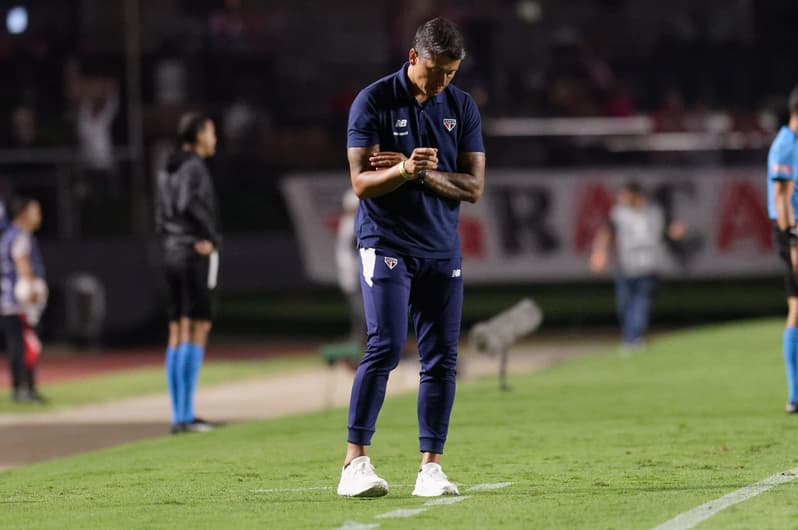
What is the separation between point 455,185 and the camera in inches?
289

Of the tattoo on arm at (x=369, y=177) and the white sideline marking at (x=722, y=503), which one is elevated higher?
the tattoo on arm at (x=369, y=177)

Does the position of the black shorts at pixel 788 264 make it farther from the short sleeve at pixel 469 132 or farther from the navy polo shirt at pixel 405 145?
the navy polo shirt at pixel 405 145

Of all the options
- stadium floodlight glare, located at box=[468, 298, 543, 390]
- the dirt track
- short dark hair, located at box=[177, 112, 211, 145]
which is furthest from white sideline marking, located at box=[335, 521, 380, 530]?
stadium floodlight glare, located at box=[468, 298, 543, 390]

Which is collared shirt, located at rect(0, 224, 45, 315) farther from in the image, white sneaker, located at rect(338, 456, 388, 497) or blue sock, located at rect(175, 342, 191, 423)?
white sneaker, located at rect(338, 456, 388, 497)

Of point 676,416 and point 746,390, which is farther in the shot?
point 746,390

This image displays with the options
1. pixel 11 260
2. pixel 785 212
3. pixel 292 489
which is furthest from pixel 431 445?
pixel 11 260

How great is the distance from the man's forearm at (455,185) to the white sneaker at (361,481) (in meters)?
1.26

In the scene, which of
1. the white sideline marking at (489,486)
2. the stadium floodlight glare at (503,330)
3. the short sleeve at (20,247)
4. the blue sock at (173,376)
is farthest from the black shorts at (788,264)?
the short sleeve at (20,247)

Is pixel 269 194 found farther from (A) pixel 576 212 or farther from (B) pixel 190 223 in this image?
(B) pixel 190 223

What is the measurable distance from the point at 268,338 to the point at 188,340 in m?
14.1

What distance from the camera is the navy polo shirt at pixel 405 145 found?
288 inches

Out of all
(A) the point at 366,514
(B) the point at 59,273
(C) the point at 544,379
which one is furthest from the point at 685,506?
(B) the point at 59,273

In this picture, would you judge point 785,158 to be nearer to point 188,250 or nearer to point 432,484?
point 188,250

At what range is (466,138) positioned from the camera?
7500 millimetres
